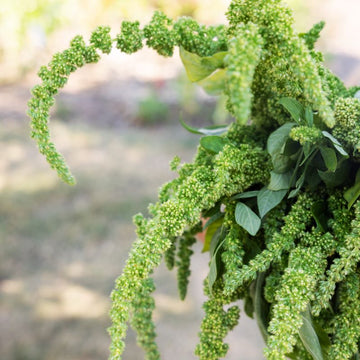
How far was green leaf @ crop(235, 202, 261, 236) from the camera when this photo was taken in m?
0.54

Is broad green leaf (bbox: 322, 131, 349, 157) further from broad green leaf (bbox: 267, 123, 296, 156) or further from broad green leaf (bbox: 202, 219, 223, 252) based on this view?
broad green leaf (bbox: 202, 219, 223, 252)

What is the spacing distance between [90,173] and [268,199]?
2.70 metres

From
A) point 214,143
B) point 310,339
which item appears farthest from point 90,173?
point 310,339

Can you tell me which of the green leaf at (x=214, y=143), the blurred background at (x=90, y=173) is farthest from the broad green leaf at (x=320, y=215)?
the blurred background at (x=90, y=173)

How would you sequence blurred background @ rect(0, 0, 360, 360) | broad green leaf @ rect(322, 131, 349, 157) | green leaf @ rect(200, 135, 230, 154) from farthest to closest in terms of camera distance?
blurred background @ rect(0, 0, 360, 360) < green leaf @ rect(200, 135, 230, 154) < broad green leaf @ rect(322, 131, 349, 157)

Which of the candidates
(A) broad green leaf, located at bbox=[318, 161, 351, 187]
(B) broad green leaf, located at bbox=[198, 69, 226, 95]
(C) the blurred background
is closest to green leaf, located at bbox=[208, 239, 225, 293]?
(A) broad green leaf, located at bbox=[318, 161, 351, 187]

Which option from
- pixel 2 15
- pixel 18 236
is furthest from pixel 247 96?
pixel 2 15

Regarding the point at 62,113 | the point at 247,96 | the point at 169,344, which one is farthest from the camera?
the point at 62,113

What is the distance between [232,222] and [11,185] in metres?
2.72

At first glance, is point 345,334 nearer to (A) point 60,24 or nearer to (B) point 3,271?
(B) point 3,271

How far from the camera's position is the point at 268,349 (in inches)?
18.3

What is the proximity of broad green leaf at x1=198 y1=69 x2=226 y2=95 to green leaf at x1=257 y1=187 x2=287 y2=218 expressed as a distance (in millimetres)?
229

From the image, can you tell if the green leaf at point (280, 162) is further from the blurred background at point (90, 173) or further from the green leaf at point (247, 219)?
the blurred background at point (90, 173)

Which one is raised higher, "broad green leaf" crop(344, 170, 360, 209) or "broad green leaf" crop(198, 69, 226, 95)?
"broad green leaf" crop(198, 69, 226, 95)
